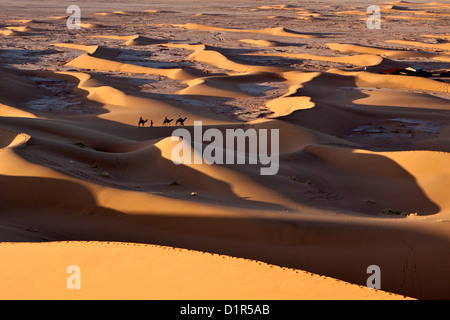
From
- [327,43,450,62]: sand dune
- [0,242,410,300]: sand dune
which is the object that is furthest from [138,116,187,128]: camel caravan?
[327,43,450,62]: sand dune

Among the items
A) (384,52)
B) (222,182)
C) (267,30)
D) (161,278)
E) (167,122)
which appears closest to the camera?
(161,278)

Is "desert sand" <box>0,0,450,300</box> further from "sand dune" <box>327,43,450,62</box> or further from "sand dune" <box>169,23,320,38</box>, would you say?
"sand dune" <box>169,23,320,38</box>

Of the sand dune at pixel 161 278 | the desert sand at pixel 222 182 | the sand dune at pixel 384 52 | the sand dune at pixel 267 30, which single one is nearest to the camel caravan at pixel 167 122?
the desert sand at pixel 222 182

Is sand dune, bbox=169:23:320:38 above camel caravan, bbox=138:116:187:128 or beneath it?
above

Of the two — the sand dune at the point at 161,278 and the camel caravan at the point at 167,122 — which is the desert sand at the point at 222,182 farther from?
the camel caravan at the point at 167,122

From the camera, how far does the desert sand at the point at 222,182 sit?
736 cm

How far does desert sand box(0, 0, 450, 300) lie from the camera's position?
24.1 ft

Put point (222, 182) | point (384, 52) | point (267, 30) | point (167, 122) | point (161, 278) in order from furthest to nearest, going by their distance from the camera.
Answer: point (267, 30) < point (384, 52) < point (167, 122) < point (222, 182) < point (161, 278)

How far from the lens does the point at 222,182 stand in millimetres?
13000

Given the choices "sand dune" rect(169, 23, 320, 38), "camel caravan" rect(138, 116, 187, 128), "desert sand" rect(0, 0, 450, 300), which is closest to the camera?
"desert sand" rect(0, 0, 450, 300)

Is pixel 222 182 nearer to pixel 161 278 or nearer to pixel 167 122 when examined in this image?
pixel 161 278

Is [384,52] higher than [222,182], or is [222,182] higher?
[222,182]

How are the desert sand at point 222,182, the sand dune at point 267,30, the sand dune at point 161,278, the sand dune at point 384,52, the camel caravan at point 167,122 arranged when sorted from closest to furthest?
the sand dune at point 161,278
the desert sand at point 222,182
the camel caravan at point 167,122
the sand dune at point 384,52
the sand dune at point 267,30

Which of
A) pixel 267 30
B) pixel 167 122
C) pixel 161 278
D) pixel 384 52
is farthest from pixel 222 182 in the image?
A: pixel 267 30
